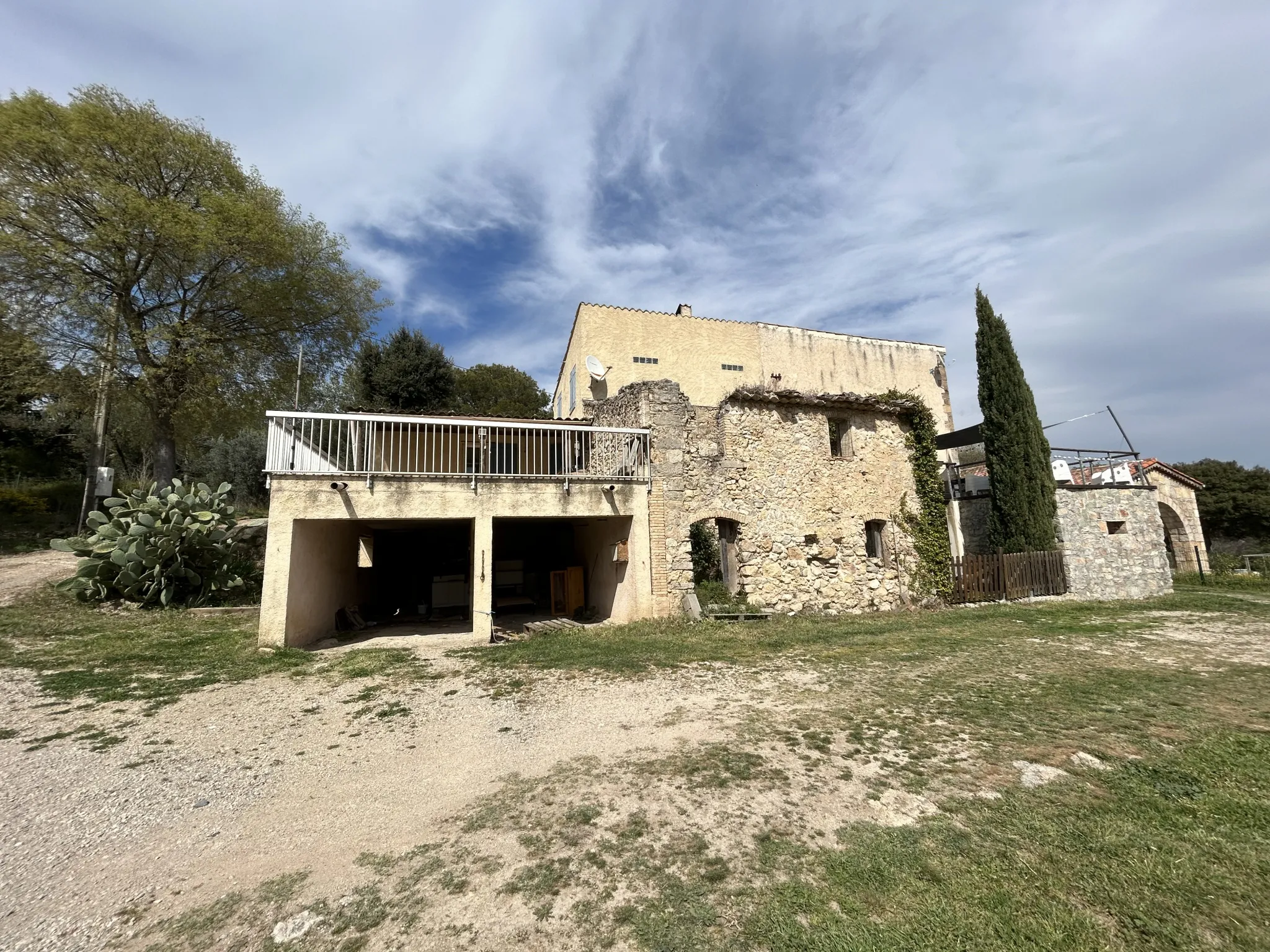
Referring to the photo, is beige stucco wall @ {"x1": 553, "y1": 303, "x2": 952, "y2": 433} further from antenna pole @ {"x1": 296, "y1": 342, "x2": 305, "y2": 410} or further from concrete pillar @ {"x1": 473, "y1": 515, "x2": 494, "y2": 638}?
antenna pole @ {"x1": 296, "y1": 342, "x2": 305, "y2": 410}

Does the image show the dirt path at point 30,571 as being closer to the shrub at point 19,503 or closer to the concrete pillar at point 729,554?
the shrub at point 19,503

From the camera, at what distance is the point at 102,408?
15.4 meters

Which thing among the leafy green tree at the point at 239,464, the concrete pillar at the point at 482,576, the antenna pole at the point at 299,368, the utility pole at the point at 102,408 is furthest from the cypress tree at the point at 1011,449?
the leafy green tree at the point at 239,464

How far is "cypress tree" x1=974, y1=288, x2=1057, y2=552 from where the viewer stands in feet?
46.5

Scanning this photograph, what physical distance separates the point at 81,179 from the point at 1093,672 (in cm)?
2442

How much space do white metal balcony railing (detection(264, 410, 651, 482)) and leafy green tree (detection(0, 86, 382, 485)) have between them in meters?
8.57

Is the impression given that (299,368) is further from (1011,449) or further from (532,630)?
(1011,449)

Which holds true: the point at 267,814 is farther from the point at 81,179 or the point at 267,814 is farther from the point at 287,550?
the point at 81,179

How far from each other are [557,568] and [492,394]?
18.5 meters

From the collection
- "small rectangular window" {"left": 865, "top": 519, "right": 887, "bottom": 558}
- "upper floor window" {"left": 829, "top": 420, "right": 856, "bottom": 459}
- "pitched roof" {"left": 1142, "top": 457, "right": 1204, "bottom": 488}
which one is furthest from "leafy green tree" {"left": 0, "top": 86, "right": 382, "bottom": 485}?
"pitched roof" {"left": 1142, "top": 457, "right": 1204, "bottom": 488}

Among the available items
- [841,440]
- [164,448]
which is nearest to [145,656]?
[164,448]

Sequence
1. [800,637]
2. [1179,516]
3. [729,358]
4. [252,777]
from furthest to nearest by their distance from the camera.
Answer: [729,358]
[1179,516]
[800,637]
[252,777]

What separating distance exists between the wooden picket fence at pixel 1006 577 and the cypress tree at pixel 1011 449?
1.64 feet

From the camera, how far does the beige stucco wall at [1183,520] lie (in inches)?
750
